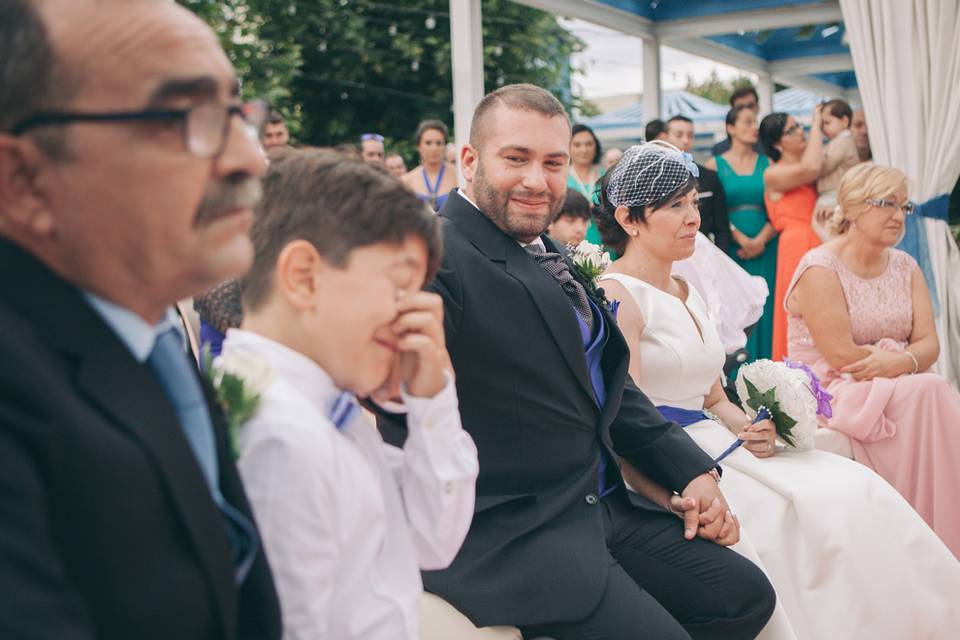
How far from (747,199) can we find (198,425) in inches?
274

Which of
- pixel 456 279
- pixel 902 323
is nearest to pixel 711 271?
pixel 902 323

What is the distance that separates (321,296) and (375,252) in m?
0.10

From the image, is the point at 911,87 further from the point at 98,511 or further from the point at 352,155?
the point at 98,511

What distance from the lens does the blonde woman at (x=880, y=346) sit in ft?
14.5

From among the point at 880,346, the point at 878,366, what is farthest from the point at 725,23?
the point at 878,366

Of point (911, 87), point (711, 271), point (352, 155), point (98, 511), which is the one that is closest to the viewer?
point (98, 511)

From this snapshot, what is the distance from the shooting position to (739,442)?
138 inches

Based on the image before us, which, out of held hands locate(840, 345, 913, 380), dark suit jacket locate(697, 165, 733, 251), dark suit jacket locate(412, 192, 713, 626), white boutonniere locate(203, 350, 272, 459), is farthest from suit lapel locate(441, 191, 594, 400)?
dark suit jacket locate(697, 165, 733, 251)

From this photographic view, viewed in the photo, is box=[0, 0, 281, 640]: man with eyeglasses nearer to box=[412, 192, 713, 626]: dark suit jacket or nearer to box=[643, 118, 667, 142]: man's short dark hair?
box=[412, 192, 713, 626]: dark suit jacket

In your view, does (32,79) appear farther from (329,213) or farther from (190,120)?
(329,213)

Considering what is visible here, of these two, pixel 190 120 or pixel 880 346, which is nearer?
pixel 190 120

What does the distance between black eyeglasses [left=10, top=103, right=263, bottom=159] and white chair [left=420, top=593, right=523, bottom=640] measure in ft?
4.97

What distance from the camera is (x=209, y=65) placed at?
1.20 m

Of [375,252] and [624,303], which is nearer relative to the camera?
[375,252]
